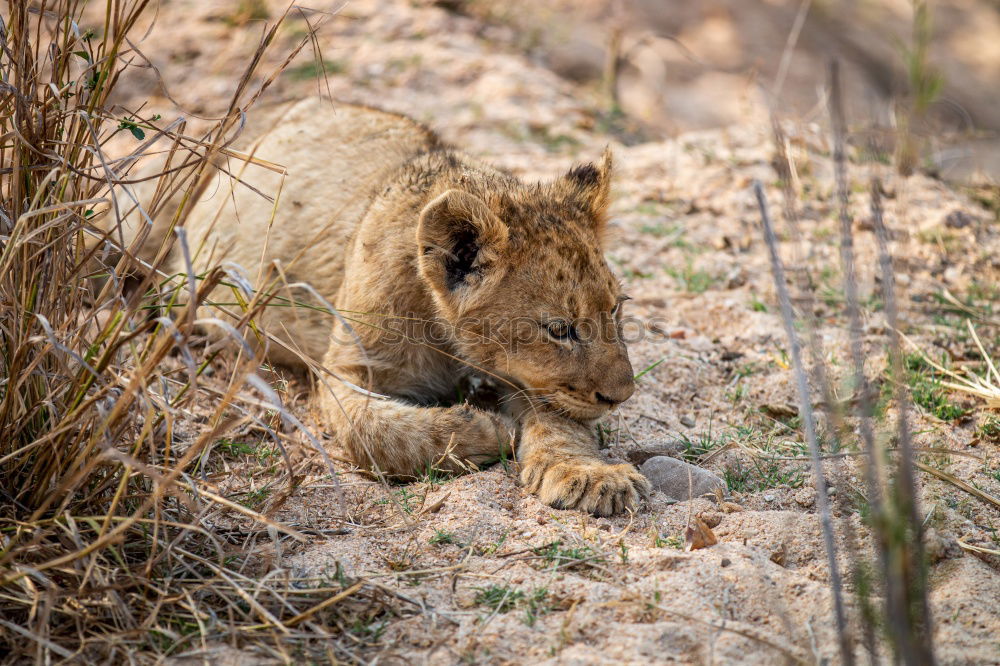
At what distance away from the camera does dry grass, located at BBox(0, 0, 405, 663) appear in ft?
7.56

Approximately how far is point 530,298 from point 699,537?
110 cm

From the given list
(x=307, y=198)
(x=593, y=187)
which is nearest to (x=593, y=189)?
(x=593, y=187)

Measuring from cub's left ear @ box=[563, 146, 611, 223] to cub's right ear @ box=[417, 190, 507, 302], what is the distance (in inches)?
25.2

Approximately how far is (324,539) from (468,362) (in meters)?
1.05

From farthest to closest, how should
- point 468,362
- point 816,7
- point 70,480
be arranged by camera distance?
point 816,7
point 468,362
point 70,480

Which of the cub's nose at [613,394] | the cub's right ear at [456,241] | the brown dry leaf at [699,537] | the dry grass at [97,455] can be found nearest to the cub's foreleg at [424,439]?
the cub's nose at [613,394]

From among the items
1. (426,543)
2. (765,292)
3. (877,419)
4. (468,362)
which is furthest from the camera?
(765,292)

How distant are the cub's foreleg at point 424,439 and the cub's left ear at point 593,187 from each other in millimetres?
1043

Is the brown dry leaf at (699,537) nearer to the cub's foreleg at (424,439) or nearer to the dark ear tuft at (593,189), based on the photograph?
the cub's foreleg at (424,439)

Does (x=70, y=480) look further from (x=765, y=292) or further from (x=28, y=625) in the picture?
(x=765, y=292)

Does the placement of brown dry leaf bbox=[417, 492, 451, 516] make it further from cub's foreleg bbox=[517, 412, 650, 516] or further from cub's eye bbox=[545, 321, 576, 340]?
cub's eye bbox=[545, 321, 576, 340]

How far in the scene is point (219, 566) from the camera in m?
2.55

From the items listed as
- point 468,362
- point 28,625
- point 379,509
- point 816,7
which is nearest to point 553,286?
point 468,362

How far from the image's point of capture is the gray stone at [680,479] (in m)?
3.21
